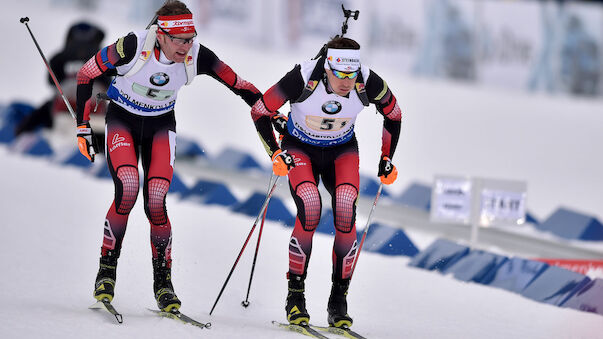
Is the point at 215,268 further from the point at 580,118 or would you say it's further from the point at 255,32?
the point at 255,32

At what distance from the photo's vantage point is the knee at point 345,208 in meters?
6.53

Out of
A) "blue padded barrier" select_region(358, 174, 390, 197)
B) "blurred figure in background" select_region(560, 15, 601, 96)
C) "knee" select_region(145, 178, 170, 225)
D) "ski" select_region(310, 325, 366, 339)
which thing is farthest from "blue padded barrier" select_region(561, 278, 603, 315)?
"blurred figure in background" select_region(560, 15, 601, 96)

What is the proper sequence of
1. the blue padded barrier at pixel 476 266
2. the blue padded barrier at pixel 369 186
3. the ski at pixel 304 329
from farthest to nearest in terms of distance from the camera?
the blue padded barrier at pixel 369 186 → the blue padded barrier at pixel 476 266 → the ski at pixel 304 329

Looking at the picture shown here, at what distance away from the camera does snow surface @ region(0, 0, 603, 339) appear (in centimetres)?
668

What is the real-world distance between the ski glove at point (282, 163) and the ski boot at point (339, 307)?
743 mm

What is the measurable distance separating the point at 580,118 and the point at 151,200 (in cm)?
1339

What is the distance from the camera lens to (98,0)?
2203 centimetres

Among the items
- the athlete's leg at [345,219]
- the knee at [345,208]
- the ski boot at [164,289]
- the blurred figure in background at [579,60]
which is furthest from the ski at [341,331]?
the blurred figure in background at [579,60]

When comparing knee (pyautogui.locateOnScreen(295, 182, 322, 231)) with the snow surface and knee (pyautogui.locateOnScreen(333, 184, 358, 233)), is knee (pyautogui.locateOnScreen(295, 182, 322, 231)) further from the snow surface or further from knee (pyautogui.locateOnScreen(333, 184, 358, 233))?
the snow surface

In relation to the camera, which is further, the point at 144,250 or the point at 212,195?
the point at 212,195

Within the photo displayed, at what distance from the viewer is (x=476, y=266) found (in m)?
8.73

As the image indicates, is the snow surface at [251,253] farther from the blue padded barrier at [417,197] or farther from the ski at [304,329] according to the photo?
the blue padded barrier at [417,197]

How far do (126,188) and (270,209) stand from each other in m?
4.18

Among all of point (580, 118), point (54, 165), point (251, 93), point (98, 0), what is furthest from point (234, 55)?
point (251, 93)
